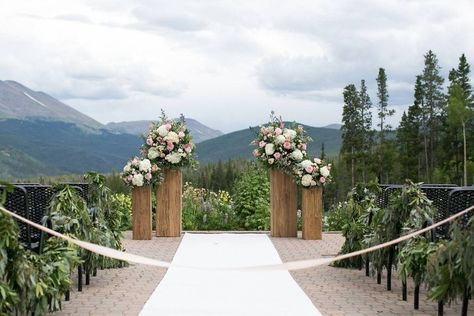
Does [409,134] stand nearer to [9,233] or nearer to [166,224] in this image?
[166,224]

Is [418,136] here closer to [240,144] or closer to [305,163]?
[305,163]

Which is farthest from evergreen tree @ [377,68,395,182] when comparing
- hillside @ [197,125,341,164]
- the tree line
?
hillside @ [197,125,341,164]

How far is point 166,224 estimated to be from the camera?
560 inches

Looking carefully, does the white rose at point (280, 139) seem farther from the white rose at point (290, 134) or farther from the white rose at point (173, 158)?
the white rose at point (173, 158)

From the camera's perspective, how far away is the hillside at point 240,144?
5916 inches

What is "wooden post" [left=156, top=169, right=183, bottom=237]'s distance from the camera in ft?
46.5

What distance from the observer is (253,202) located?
1584 cm

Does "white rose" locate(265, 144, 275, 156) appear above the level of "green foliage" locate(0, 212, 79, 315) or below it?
above

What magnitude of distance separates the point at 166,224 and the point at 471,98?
66.6m

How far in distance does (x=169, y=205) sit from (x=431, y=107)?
225 ft

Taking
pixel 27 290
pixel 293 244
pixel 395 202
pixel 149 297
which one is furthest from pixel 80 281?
pixel 293 244

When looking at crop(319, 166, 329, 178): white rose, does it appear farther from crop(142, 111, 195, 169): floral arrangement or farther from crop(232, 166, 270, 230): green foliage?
crop(232, 166, 270, 230): green foliage

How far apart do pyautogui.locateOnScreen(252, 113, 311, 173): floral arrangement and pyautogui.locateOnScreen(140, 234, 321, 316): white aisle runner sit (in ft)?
7.56

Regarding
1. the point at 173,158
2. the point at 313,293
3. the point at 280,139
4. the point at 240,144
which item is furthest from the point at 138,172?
the point at 240,144
